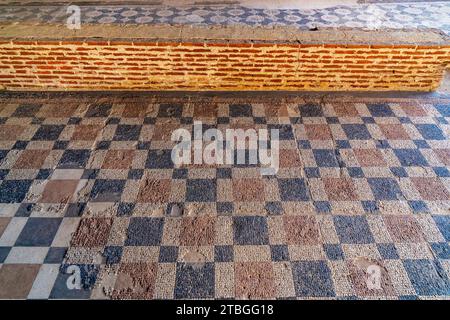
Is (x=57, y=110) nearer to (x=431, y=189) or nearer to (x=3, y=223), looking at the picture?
(x=3, y=223)

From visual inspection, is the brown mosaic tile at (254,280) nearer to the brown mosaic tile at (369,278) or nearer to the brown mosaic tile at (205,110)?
the brown mosaic tile at (369,278)

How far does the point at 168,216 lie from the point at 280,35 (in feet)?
8.58

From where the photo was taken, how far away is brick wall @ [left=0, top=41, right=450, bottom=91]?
4141 mm

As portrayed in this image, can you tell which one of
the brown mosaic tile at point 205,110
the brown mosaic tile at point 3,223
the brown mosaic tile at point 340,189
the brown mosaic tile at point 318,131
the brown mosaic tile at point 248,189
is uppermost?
the brown mosaic tile at point 205,110

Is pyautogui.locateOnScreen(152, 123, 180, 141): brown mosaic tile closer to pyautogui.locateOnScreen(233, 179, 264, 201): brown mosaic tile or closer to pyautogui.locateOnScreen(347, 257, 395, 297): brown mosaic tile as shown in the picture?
pyautogui.locateOnScreen(233, 179, 264, 201): brown mosaic tile

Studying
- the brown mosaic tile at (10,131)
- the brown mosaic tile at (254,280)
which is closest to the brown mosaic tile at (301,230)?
the brown mosaic tile at (254,280)

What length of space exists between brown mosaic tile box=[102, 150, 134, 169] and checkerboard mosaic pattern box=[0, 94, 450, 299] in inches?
0.6

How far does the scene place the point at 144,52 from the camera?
164 inches

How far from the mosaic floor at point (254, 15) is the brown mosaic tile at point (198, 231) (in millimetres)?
4183

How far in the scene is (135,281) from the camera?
8.49 feet

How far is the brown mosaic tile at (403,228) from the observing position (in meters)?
2.91

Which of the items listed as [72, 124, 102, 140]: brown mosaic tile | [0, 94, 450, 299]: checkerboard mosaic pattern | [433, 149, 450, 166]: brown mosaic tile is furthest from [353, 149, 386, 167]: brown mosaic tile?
[72, 124, 102, 140]: brown mosaic tile
